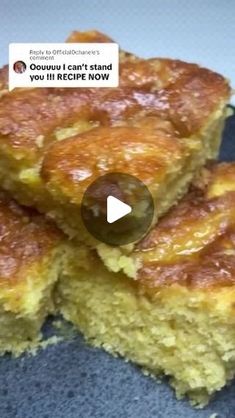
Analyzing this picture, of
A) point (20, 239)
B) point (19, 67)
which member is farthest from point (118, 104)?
point (20, 239)

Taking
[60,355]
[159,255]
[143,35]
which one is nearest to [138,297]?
[159,255]

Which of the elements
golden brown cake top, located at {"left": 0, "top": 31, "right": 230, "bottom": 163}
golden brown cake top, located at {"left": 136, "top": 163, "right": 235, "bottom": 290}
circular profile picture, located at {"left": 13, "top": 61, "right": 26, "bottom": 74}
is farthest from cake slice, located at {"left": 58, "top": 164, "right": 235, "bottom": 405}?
circular profile picture, located at {"left": 13, "top": 61, "right": 26, "bottom": 74}

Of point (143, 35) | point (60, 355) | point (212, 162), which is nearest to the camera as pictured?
point (60, 355)

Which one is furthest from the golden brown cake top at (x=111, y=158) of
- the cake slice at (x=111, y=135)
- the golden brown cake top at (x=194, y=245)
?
the golden brown cake top at (x=194, y=245)

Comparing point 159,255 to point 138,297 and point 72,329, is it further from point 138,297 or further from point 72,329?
point 72,329

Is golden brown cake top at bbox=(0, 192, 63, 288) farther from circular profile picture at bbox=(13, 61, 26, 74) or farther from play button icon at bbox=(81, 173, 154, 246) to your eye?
circular profile picture at bbox=(13, 61, 26, 74)

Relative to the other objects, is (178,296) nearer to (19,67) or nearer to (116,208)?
(116,208)

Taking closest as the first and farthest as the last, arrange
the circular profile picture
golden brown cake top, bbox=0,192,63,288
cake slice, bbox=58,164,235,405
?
cake slice, bbox=58,164,235,405, golden brown cake top, bbox=0,192,63,288, the circular profile picture
